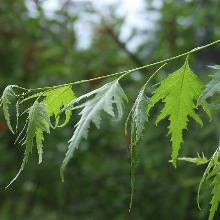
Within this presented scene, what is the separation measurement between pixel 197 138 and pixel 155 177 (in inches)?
14.6

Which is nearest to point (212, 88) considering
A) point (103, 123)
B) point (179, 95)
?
point (179, 95)

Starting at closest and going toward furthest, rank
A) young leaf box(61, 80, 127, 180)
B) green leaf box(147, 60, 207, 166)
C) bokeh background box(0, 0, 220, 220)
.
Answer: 1. young leaf box(61, 80, 127, 180)
2. green leaf box(147, 60, 207, 166)
3. bokeh background box(0, 0, 220, 220)

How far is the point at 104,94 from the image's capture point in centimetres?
77

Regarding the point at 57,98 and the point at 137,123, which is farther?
the point at 57,98

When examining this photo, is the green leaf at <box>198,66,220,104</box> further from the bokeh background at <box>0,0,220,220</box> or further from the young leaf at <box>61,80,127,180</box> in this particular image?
the bokeh background at <box>0,0,220,220</box>

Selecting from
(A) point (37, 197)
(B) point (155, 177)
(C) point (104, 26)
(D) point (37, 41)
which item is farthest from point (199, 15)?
(A) point (37, 197)

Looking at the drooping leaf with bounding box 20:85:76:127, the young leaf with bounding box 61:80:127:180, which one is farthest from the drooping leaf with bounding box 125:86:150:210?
the drooping leaf with bounding box 20:85:76:127

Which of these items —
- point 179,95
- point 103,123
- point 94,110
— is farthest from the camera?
point 103,123

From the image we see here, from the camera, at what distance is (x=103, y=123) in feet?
9.53

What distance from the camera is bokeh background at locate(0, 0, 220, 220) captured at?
268 cm

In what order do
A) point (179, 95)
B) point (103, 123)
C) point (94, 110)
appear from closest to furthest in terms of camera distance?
point (94, 110)
point (179, 95)
point (103, 123)

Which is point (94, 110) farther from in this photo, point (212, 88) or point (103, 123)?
point (103, 123)

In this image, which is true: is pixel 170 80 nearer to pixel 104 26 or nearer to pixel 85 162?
pixel 104 26

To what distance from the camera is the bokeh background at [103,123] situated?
8.80ft
